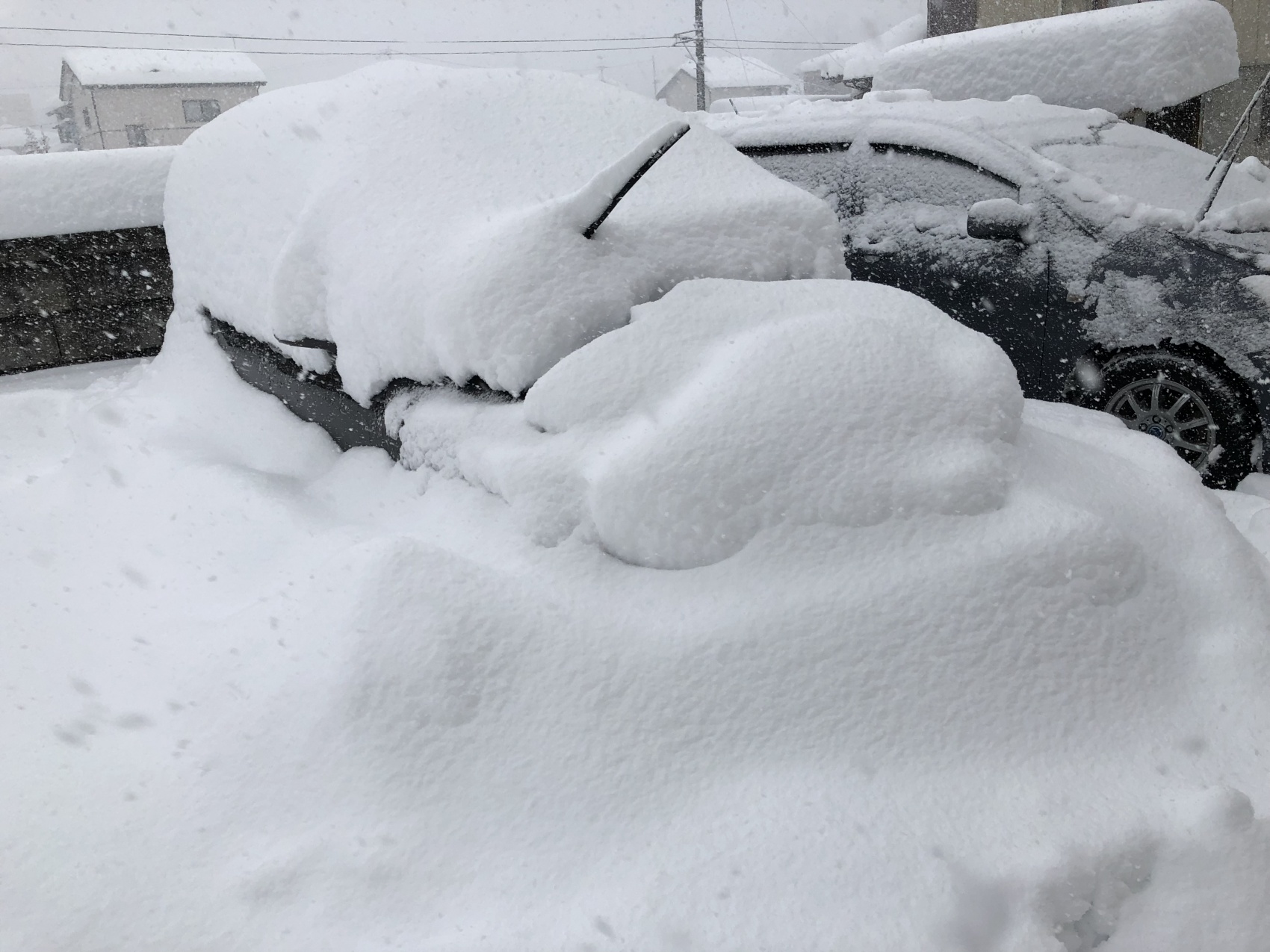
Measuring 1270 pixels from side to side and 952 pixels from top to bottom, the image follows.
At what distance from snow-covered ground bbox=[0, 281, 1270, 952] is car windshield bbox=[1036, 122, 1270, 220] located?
227 centimetres

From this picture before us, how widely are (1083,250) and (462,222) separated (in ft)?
8.82

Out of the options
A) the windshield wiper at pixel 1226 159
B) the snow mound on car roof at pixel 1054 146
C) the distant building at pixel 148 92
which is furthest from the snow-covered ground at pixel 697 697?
the distant building at pixel 148 92

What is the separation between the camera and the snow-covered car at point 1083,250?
3.74 metres

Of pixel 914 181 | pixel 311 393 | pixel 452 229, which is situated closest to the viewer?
pixel 452 229

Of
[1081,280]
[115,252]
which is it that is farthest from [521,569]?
[115,252]

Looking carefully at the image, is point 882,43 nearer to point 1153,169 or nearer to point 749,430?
point 1153,169

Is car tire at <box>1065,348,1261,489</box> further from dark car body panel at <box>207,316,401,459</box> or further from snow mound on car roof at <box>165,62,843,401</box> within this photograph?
dark car body panel at <box>207,316,401,459</box>

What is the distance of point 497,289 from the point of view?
2.27 metres

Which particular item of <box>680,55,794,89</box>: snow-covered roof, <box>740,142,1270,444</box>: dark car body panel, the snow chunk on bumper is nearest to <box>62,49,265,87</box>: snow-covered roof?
<box>680,55,794,89</box>: snow-covered roof

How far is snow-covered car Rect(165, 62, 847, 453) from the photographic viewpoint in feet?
7.57

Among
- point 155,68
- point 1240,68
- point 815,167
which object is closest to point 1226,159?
point 815,167

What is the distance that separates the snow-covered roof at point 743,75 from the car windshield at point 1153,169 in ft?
133

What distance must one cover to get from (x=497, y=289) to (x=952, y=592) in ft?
4.06

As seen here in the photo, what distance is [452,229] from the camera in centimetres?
253
